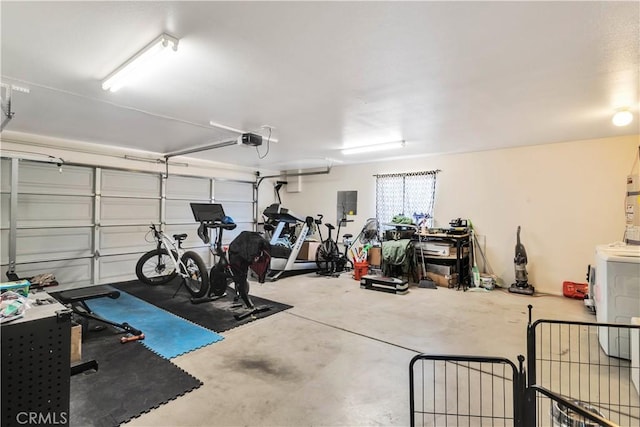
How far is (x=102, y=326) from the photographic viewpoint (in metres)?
3.44

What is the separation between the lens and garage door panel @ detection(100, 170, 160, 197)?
5.60 meters

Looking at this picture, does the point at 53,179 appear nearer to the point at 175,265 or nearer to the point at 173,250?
the point at 173,250

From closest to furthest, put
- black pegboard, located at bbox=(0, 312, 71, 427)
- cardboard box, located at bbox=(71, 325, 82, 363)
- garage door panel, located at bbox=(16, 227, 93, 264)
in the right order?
black pegboard, located at bbox=(0, 312, 71, 427)
cardboard box, located at bbox=(71, 325, 82, 363)
garage door panel, located at bbox=(16, 227, 93, 264)

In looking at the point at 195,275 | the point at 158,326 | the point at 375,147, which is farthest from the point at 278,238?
the point at 158,326

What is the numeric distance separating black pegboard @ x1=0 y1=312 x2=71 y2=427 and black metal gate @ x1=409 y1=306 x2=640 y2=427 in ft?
5.08

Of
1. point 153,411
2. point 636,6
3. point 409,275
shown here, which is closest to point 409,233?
point 409,275

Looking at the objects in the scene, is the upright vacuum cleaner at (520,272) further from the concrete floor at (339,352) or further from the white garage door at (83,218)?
the white garage door at (83,218)

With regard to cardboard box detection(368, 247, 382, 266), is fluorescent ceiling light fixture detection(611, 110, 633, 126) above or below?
above

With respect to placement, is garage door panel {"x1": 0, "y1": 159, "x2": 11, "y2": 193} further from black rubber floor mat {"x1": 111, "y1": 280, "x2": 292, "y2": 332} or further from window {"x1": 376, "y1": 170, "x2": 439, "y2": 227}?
window {"x1": 376, "y1": 170, "x2": 439, "y2": 227}

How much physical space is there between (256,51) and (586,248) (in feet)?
18.9

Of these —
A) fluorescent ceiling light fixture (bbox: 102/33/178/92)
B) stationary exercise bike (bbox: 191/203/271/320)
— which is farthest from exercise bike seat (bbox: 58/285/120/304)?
fluorescent ceiling light fixture (bbox: 102/33/178/92)

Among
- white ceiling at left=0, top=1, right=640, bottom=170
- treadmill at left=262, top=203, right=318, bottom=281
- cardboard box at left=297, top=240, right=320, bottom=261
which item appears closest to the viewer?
white ceiling at left=0, top=1, right=640, bottom=170

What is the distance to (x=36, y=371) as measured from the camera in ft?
3.71

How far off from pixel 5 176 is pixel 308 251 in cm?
544
